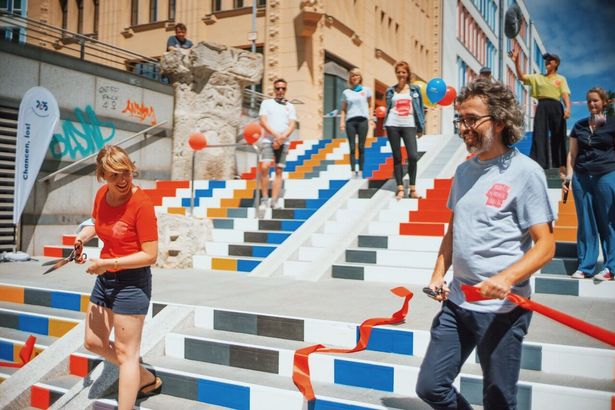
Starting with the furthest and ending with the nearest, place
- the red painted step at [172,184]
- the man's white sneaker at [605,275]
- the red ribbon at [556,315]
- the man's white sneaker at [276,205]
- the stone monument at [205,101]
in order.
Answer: the stone monument at [205,101] < the red painted step at [172,184] < the man's white sneaker at [276,205] < the man's white sneaker at [605,275] < the red ribbon at [556,315]

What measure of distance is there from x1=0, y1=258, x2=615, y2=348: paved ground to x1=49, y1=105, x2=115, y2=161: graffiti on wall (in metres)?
2.77

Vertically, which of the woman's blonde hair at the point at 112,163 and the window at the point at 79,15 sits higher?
the window at the point at 79,15

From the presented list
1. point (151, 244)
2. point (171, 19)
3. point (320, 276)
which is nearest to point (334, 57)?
point (171, 19)

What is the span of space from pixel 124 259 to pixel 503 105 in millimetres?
1940

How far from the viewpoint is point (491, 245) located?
7.20 ft

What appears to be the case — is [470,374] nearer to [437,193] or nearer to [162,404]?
[162,404]

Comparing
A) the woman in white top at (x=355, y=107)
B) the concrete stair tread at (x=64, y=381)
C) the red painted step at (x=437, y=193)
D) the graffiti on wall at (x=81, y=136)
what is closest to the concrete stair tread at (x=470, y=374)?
the concrete stair tread at (x=64, y=381)

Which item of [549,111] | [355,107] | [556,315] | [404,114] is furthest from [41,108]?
[556,315]

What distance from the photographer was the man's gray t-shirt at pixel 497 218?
7.02 ft

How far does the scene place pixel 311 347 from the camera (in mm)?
3561

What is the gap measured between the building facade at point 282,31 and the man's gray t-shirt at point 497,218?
15.2 metres

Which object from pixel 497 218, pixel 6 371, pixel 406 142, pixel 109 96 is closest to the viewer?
pixel 497 218

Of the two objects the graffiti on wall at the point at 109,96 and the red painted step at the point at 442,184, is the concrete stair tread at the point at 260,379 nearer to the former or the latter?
the red painted step at the point at 442,184

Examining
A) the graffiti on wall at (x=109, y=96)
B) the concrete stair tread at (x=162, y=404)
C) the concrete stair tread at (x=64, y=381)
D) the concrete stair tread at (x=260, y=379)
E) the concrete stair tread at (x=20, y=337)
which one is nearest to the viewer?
the concrete stair tread at (x=260, y=379)
